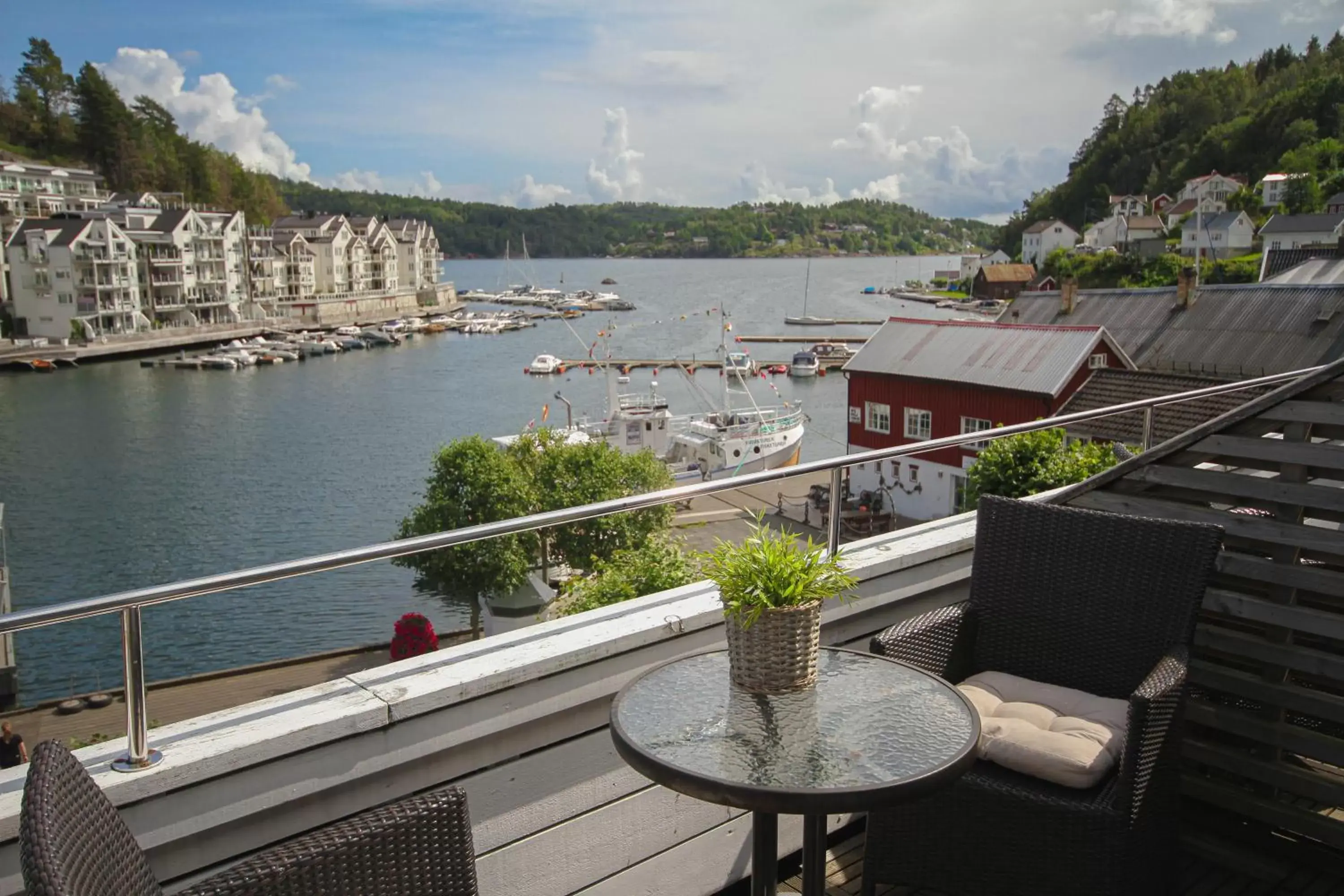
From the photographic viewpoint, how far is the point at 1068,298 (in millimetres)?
33219

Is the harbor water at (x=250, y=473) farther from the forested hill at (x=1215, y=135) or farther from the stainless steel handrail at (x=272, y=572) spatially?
the forested hill at (x=1215, y=135)

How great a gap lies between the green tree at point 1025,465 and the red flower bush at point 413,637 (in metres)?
4.68

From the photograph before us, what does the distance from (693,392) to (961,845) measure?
5441 cm

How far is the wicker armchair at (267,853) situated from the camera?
133 cm

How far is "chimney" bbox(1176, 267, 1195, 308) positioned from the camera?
98.8 feet

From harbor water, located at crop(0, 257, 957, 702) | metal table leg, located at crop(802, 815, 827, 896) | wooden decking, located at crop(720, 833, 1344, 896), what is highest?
metal table leg, located at crop(802, 815, 827, 896)

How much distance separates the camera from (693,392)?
5694 cm

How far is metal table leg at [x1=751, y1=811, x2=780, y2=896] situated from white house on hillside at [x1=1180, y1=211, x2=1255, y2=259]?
294ft

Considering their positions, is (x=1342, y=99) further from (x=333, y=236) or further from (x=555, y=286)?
(x=555, y=286)

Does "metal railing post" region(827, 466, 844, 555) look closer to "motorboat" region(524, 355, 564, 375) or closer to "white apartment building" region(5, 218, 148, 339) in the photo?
"motorboat" region(524, 355, 564, 375)

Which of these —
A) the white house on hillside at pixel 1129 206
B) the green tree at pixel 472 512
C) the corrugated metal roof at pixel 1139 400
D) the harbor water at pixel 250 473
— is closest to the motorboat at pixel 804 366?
the harbor water at pixel 250 473

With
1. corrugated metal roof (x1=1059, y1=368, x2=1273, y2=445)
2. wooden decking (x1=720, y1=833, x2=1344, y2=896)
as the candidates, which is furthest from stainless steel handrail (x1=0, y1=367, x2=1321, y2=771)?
corrugated metal roof (x1=1059, y1=368, x2=1273, y2=445)

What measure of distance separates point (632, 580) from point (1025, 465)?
3.29m

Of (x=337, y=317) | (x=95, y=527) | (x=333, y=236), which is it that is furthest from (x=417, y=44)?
(x=95, y=527)
